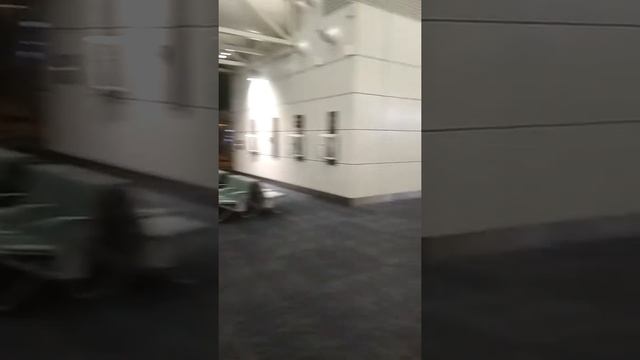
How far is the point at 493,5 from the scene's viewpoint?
6.25ft

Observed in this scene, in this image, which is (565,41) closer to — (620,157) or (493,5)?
(493,5)

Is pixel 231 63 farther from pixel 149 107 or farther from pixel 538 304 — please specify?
pixel 538 304

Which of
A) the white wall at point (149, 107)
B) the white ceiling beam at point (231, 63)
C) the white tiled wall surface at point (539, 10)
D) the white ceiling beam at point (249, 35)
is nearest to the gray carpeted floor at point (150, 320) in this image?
the white wall at point (149, 107)

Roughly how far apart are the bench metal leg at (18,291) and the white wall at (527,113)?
1.53 meters

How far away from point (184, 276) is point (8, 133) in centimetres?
85

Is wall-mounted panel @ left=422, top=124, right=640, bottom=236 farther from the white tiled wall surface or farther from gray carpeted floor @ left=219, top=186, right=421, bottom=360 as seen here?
the white tiled wall surface

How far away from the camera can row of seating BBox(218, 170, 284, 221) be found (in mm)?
1729

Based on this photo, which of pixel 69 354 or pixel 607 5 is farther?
pixel 607 5

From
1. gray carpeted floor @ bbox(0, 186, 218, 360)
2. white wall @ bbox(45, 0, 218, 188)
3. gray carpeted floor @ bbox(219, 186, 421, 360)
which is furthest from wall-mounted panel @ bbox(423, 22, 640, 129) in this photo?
gray carpeted floor @ bbox(0, 186, 218, 360)

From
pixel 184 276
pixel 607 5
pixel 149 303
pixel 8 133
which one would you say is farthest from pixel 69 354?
pixel 607 5

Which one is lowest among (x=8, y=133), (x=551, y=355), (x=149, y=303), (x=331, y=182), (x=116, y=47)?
(x=551, y=355)

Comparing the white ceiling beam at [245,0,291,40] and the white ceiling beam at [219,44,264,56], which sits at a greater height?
the white ceiling beam at [245,0,291,40]

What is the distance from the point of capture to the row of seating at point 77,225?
1.67m

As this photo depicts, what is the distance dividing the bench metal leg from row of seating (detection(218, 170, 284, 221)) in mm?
737
